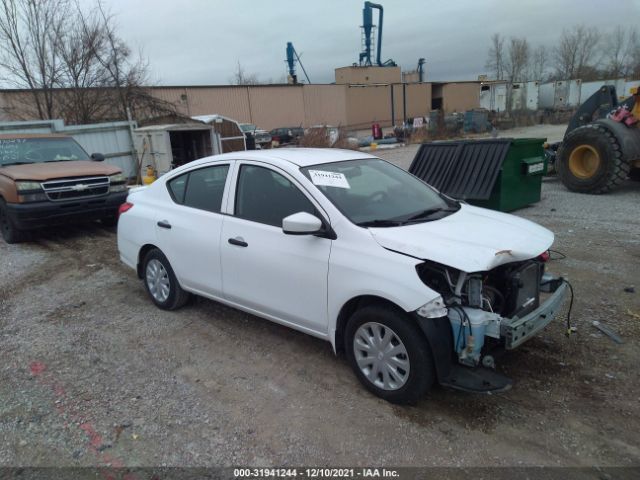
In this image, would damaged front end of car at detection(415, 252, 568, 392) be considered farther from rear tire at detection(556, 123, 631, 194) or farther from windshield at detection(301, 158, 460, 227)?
rear tire at detection(556, 123, 631, 194)

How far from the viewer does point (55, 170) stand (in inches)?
310

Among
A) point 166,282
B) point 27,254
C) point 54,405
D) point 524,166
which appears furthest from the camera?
point 524,166

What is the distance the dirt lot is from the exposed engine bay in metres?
0.51

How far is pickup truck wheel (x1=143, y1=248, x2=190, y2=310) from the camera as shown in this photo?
4.70 m

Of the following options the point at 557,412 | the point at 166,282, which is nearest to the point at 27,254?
the point at 166,282

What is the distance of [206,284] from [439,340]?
2313mm

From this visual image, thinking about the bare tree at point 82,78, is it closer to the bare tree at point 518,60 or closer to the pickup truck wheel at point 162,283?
the pickup truck wheel at point 162,283

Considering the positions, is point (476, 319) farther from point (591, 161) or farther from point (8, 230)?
point (591, 161)

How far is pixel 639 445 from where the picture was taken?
2.70 metres

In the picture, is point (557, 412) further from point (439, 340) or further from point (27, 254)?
point (27, 254)

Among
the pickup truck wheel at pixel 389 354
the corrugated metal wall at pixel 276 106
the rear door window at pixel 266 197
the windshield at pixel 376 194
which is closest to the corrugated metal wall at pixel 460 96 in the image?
the corrugated metal wall at pixel 276 106

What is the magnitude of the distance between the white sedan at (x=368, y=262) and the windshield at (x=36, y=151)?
5690 millimetres

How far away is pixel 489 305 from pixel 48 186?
7296 mm

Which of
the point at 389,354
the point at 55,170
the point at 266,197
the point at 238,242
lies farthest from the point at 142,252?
the point at 55,170
